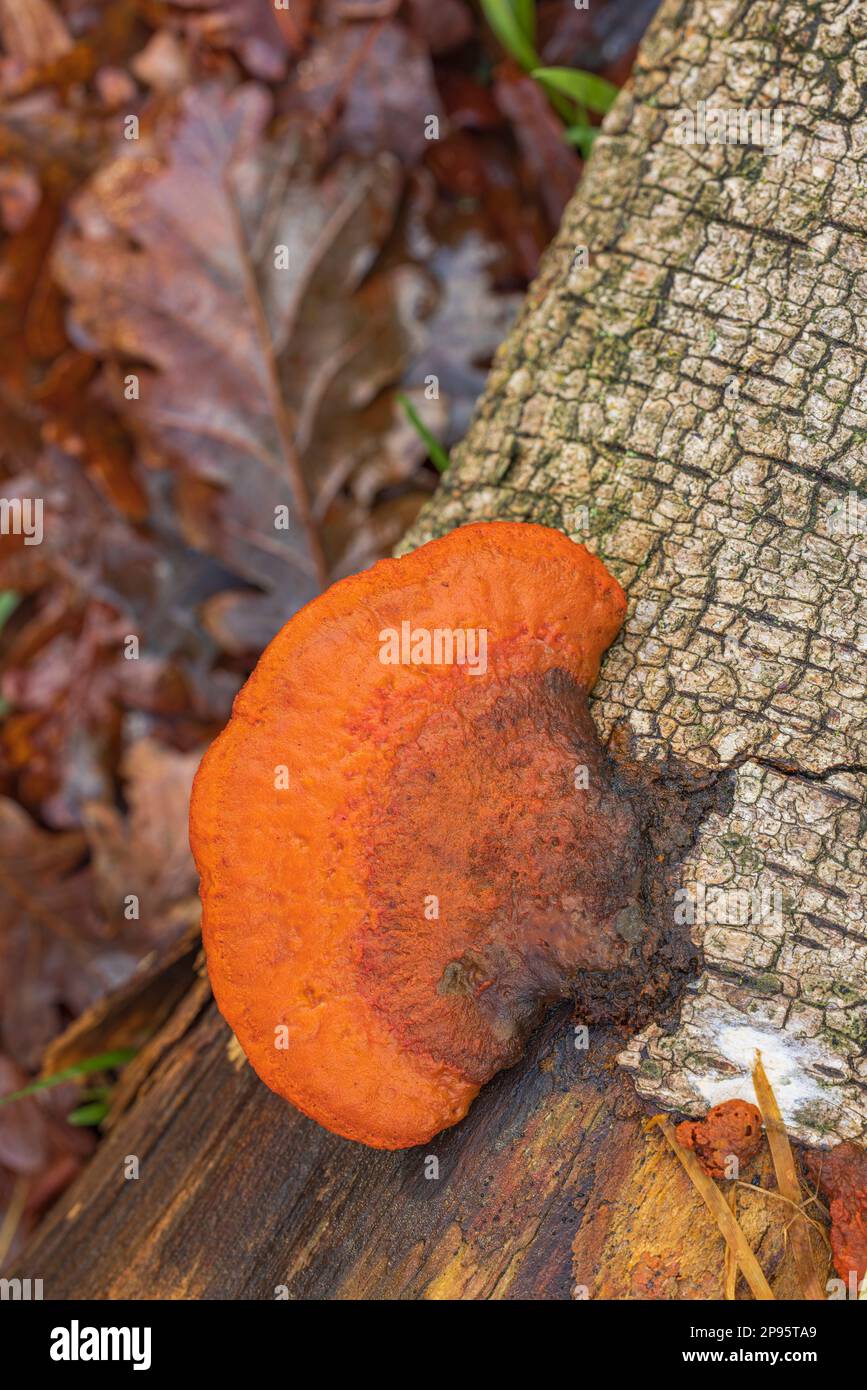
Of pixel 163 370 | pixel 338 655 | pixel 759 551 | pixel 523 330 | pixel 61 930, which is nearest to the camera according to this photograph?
pixel 338 655

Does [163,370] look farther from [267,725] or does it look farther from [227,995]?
[227,995]

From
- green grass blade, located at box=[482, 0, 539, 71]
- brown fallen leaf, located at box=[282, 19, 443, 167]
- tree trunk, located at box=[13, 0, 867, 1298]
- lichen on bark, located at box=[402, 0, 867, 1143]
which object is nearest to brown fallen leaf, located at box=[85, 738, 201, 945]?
tree trunk, located at box=[13, 0, 867, 1298]

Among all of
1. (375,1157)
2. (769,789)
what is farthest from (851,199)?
(375,1157)

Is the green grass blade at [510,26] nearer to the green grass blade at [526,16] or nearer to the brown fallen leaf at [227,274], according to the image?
the green grass blade at [526,16]

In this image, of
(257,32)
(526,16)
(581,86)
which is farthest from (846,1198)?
(257,32)

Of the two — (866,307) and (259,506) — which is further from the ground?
(866,307)

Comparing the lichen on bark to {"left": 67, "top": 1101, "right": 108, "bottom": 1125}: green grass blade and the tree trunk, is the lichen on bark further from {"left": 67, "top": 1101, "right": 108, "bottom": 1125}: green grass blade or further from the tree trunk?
{"left": 67, "top": 1101, "right": 108, "bottom": 1125}: green grass blade

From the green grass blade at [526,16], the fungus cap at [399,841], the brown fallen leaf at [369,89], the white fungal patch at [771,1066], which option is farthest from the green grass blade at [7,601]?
the white fungal patch at [771,1066]
